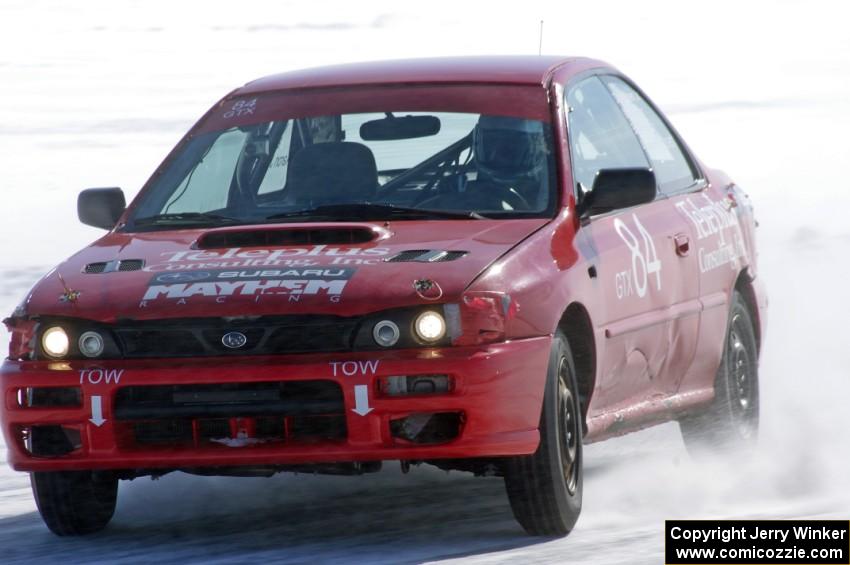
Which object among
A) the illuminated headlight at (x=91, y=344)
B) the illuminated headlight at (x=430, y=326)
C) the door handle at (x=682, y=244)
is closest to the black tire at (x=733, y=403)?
the door handle at (x=682, y=244)

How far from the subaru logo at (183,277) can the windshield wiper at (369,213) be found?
733mm

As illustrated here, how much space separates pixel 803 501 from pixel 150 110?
19523 mm

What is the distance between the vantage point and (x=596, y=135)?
A: 798 cm

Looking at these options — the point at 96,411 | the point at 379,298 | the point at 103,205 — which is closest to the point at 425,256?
the point at 379,298

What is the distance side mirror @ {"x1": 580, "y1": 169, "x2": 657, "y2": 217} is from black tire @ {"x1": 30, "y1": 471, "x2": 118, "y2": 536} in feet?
6.07

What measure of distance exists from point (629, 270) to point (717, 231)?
1.27 meters

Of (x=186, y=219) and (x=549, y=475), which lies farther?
(x=186, y=219)

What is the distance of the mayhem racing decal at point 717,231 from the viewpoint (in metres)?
8.39

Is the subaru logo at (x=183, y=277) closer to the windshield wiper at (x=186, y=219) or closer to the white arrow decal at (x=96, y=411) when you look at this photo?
the white arrow decal at (x=96, y=411)

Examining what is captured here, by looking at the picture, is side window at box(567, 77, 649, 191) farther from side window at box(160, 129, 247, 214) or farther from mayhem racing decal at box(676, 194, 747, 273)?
side window at box(160, 129, 247, 214)

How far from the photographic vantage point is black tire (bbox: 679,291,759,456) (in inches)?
343

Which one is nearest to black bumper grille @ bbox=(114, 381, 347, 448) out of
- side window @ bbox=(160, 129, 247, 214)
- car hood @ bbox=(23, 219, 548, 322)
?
car hood @ bbox=(23, 219, 548, 322)

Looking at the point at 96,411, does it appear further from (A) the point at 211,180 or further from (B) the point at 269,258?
(A) the point at 211,180

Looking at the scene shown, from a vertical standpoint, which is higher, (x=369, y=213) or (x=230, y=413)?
(x=369, y=213)
